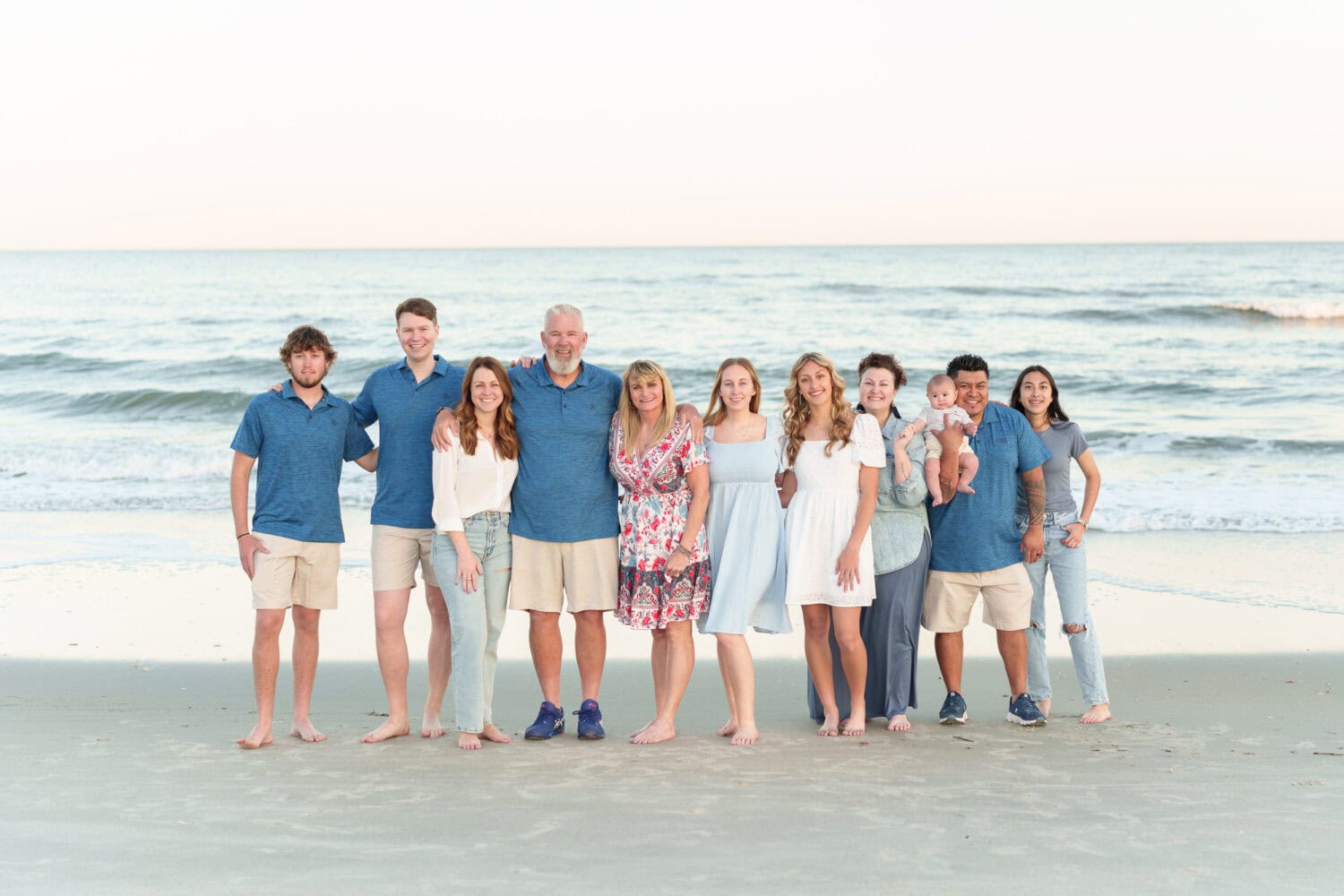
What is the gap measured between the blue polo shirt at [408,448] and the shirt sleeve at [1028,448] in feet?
7.74

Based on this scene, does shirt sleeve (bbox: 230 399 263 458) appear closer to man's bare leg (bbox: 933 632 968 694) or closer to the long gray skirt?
the long gray skirt

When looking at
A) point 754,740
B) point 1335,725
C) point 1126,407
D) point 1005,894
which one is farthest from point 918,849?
point 1126,407

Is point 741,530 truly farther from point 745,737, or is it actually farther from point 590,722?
point 590,722

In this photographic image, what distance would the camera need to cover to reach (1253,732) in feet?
16.0

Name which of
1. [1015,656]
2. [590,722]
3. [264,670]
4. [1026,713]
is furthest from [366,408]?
[1026,713]

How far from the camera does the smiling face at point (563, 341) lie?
15.2 ft

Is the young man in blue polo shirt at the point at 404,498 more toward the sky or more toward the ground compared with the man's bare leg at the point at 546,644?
more toward the sky

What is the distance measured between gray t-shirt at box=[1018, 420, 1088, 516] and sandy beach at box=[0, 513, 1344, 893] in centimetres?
93

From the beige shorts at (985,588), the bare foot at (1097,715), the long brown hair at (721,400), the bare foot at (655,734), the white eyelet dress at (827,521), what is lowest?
the bare foot at (655,734)

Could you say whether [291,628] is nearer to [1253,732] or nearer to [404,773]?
[404,773]

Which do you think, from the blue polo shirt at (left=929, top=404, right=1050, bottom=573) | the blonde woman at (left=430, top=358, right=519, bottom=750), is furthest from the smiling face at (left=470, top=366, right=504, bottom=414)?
the blue polo shirt at (left=929, top=404, right=1050, bottom=573)

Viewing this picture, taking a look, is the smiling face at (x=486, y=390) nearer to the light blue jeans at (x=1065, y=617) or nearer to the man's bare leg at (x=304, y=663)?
the man's bare leg at (x=304, y=663)

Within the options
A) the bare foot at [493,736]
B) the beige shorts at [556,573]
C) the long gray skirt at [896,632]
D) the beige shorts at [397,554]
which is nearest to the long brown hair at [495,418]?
the beige shorts at [556,573]

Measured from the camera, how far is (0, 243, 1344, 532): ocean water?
498 inches
